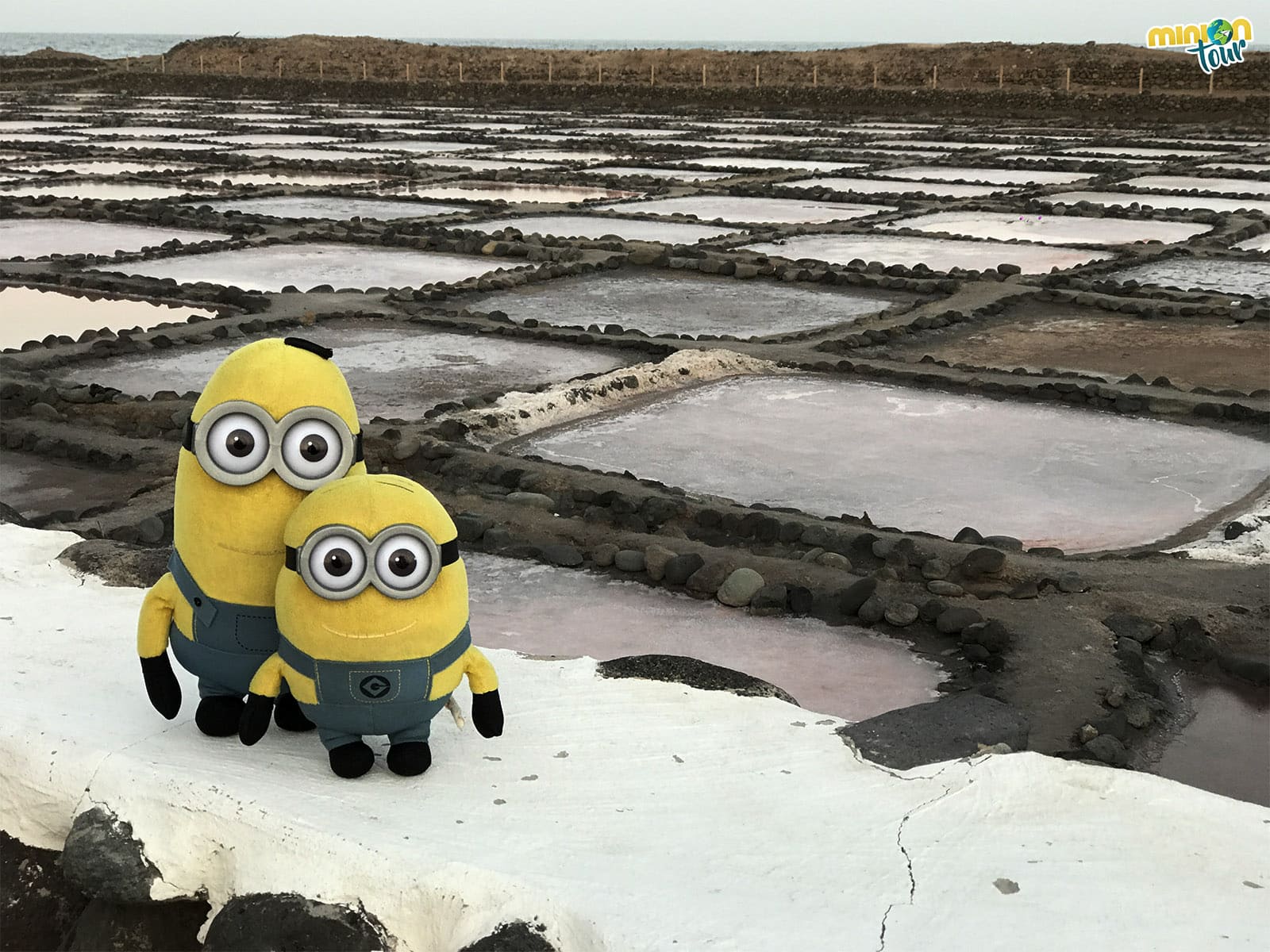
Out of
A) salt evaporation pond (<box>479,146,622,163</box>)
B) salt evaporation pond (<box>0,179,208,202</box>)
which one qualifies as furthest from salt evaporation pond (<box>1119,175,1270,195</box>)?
salt evaporation pond (<box>0,179,208,202</box>)

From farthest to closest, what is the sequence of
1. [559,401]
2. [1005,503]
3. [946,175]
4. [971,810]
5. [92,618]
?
[946,175], [559,401], [1005,503], [92,618], [971,810]

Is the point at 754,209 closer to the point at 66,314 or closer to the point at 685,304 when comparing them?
the point at 685,304

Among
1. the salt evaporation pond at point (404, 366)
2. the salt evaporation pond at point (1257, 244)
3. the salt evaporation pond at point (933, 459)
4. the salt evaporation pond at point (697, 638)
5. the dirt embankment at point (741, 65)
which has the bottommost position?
the salt evaporation pond at point (697, 638)

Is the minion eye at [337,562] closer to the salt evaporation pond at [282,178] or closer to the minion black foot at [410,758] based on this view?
the minion black foot at [410,758]

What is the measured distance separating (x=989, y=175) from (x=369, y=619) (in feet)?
56.4

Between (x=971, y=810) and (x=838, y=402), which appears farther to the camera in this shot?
(x=838, y=402)

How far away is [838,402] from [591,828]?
4.67 m

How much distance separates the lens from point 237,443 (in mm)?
2568

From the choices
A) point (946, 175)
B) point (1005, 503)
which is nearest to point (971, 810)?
point (1005, 503)

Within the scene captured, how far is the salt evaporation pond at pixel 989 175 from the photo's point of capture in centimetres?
1772

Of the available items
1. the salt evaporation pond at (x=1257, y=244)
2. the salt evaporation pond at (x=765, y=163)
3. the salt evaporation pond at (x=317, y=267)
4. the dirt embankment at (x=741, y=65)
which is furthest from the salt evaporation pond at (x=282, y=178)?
the dirt embankment at (x=741, y=65)

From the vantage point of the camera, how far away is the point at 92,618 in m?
3.46

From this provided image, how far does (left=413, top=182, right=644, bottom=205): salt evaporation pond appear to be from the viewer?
15773mm

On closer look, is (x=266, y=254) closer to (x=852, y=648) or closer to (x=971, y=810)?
(x=852, y=648)
